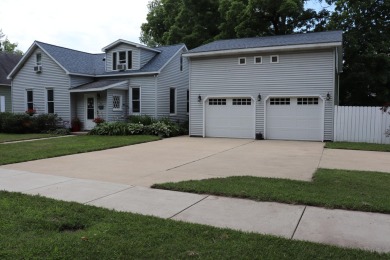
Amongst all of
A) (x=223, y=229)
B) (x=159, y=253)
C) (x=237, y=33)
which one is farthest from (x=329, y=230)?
(x=237, y=33)

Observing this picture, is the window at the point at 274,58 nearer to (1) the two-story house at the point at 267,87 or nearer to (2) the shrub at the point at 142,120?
(1) the two-story house at the point at 267,87

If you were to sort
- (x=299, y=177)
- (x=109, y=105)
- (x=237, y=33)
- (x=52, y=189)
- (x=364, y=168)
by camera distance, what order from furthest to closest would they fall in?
(x=237, y=33) < (x=109, y=105) < (x=364, y=168) < (x=299, y=177) < (x=52, y=189)

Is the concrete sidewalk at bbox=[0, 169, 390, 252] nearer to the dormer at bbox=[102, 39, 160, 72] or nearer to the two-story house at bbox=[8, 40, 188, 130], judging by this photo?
the two-story house at bbox=[8, 40, 188, 130]

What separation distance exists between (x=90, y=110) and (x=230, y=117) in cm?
886

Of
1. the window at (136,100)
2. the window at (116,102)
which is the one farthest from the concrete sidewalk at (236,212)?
the window at (136,100)

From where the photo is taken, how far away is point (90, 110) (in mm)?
21328

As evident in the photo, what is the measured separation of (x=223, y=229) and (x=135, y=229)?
3.54 feet

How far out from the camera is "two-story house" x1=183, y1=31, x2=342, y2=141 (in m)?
15.8

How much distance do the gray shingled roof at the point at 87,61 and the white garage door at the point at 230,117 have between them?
4.47m

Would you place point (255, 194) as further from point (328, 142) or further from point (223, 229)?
point (328, 142)

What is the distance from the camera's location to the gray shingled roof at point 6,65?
26.7m

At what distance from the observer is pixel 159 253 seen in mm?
3586

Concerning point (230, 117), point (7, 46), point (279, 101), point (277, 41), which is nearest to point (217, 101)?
point (230, 117)

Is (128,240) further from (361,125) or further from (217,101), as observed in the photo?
(217,101)
